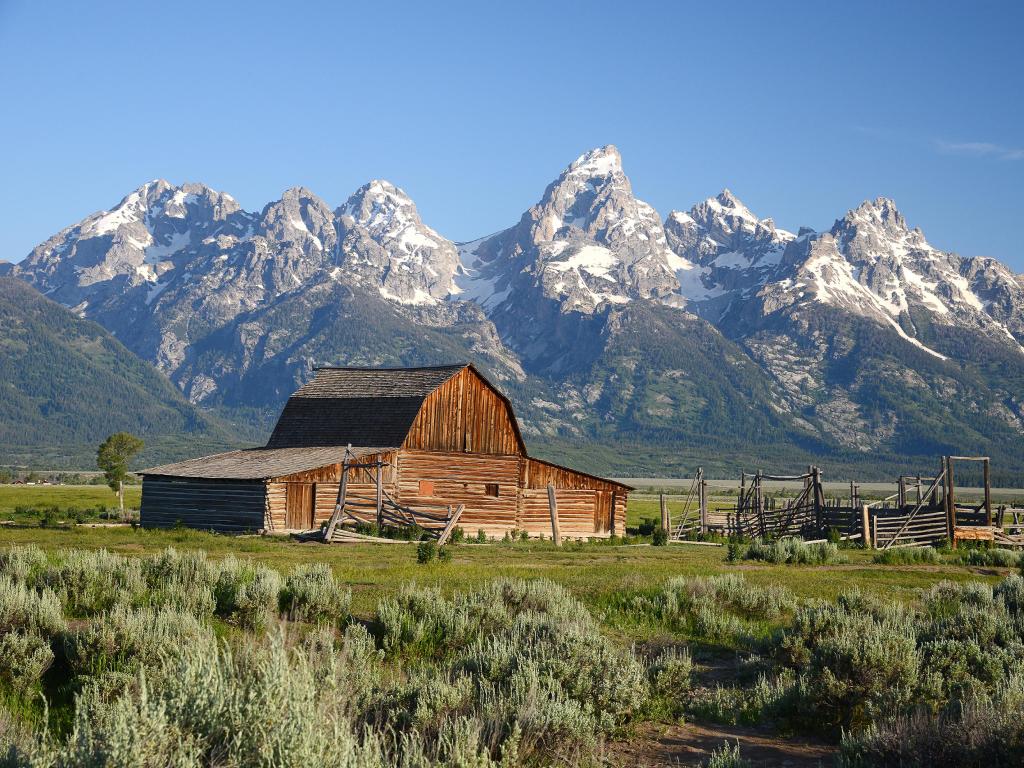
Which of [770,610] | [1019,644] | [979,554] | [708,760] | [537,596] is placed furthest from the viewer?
[979,554]

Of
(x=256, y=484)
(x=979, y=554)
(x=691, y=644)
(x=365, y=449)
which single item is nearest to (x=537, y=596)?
(x=691, y=644)

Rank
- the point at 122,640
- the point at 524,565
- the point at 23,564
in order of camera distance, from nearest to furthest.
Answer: the point at 122,640 → the point at 23,564 → the point at 524,565

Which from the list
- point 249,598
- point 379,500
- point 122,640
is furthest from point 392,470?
point 122,640

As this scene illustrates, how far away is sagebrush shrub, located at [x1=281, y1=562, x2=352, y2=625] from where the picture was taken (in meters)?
15.3

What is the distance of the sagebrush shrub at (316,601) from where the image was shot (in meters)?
15.3

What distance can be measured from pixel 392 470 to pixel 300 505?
4758 millimetres

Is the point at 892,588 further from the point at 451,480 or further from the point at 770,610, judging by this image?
the point at 451,480

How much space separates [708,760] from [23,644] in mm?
7322

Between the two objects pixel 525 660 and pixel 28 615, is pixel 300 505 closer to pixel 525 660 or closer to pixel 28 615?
pixel 28 615

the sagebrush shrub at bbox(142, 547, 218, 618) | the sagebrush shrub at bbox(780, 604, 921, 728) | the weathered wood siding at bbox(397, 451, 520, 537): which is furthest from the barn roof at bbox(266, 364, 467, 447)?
the sagebrush shrub at bbox(780, 604, 921, 728)

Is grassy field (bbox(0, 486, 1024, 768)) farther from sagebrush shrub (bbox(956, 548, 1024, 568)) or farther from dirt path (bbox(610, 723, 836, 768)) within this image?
sagebrush shrub (bbox(956, 548, 1024, 568))

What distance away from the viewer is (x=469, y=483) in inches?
1804

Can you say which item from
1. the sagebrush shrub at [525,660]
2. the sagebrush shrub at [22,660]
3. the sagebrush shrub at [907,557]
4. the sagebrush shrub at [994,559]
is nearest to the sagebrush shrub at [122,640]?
the sagebrush shrub at [22,660]

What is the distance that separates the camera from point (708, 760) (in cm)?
971
